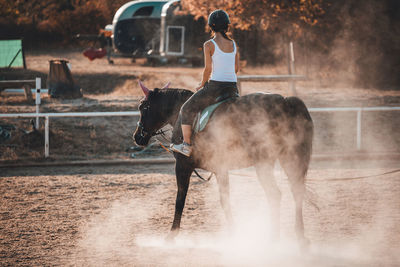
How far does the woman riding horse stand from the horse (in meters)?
0.15

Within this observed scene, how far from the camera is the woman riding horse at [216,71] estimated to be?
519cm

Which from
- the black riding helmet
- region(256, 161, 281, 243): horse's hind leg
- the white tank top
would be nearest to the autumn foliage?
the black riding helmet

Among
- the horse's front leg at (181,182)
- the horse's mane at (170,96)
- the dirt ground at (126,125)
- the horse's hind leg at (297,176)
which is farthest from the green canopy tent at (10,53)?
the horse's hind leg at (297,176)

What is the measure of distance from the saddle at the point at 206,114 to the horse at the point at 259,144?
42 millimetres

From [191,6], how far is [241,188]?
35.4 feet

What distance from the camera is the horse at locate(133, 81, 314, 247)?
5.10 metres

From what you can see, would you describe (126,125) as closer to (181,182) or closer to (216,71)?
(181,182)

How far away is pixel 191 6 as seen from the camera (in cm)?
1730

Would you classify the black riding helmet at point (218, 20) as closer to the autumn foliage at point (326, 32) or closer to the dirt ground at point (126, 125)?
the dirt ground at point (126, 125)

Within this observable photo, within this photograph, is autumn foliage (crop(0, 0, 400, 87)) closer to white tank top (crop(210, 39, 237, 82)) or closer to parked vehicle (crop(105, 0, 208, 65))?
parked vehicle (crop(105, 0, 208, 65))

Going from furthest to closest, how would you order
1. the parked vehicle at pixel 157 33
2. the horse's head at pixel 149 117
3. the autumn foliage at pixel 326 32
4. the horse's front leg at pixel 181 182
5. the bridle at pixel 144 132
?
the parked vehicle at pixel 157 33 → the autumn foliage at pixel 326 32 → the bridle at pixel 144 132 → the horse's head at pixel 149 117 → the horse's front leg at pixel 181 182

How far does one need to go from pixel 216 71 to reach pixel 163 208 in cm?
251

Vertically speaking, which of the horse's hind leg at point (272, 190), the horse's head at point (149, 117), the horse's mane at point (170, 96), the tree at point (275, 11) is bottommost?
the horse's hind leg at point (272, 190)

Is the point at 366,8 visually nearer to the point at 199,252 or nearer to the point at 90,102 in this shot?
the point at 90,102
